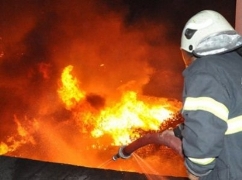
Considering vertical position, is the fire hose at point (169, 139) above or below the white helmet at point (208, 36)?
below

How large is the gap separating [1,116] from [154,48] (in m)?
3.73

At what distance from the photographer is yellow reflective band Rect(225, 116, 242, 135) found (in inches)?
77.7

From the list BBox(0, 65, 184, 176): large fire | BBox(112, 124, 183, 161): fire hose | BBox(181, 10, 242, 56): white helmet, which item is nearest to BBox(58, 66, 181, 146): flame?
BBox(0, 65, 184, 176): large fire

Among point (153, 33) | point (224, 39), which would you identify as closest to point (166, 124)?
point (153, 33)

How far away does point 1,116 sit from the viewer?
6.86 m

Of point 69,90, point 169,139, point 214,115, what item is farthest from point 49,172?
point 69,90

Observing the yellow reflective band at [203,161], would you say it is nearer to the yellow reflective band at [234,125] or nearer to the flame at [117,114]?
the yellow reflective band at [234,125]

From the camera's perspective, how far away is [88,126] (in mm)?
6582

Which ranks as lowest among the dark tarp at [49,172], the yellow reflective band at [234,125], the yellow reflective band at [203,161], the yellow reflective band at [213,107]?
the yellow reflective band at [203,161]

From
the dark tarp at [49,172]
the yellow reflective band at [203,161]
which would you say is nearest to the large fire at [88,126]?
the dark tarp at [49,172]

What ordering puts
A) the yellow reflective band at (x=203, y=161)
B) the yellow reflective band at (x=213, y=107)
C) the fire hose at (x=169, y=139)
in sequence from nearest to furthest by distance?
the yellow reflective band at (x=213, y=107) → the yellow reflective band at (x=203, y=161) → the fire hose at (x=169, y=139)

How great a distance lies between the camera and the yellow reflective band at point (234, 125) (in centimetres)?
197

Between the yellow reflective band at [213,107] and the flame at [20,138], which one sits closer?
the yellow reflective band at [213,107]

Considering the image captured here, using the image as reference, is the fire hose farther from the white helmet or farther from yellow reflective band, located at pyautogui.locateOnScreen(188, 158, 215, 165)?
the white helmet
